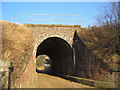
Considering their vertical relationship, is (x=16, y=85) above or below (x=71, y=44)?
below

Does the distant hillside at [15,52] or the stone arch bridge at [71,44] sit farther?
the stone arch bridge at [71,44]

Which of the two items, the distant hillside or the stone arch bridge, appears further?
the stone arch bridge

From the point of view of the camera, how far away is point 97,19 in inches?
661

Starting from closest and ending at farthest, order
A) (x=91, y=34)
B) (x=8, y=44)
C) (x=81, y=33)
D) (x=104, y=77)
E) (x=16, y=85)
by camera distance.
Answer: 1. (x=16, y=85)
2. (x=104, y=77)
3. (x=8, y=44)
4. (x=91, y=34)
5. (x=81, y=33)

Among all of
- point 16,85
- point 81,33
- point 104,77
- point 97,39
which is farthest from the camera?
point 81,33

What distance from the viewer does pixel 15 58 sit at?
11.6 meters

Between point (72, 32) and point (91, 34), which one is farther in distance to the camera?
point (72, 32)

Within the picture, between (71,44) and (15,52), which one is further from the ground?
(71,44)

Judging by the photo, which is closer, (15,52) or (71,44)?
(15,52)

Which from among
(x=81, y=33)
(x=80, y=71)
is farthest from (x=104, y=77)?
(x=81, y=33)

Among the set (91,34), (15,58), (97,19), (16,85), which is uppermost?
(97,19)

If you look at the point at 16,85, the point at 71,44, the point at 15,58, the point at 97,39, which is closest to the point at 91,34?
the point at 97,39

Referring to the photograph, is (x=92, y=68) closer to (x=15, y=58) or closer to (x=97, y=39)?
(x=97, y=39)

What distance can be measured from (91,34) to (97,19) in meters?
2.42
